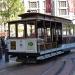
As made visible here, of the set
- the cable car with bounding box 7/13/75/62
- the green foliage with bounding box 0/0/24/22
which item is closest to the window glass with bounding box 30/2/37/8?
the green foliage with bounding box 0/0/24/22

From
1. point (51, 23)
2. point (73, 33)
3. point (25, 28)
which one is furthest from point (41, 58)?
point (73, 33)

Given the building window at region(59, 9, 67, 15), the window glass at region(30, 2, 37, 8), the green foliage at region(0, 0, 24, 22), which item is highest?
the window glass at region(30, 2, 37, 8)

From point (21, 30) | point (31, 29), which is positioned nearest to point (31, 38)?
point (31, 29)

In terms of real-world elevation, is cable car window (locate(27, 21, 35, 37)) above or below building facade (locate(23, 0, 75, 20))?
below

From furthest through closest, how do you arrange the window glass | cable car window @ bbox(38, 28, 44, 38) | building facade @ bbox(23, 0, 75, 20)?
the window glass → building facade @ bbox(23, 0, 75, 20) → cable car window @ bbox(38, 28, 44, 38)

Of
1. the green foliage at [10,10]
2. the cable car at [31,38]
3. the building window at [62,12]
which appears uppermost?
the building window at [62,12]

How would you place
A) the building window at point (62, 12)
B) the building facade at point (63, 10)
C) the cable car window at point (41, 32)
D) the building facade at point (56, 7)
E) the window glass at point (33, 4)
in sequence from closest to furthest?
the cable car window at point (41, 32)
the building facade at point (63, 10)
the building facade at point (56, 7)
the building window at point (62, 12)
the window glass at point (33, 4)

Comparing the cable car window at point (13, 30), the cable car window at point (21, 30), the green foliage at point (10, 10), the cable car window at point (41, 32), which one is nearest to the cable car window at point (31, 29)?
the cable car window at point (21, 30)

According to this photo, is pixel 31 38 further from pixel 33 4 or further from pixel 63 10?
pixel 33 4

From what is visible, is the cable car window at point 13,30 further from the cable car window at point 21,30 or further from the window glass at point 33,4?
the window glass at point 33,4

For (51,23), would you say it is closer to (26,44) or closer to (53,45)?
(53,45)

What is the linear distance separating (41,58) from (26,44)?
50.1 inches

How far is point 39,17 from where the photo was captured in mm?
19953

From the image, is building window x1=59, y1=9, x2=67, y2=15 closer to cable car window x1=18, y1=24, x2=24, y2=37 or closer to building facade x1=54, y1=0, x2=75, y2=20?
building facade x1=54, y1=0, x2=75, y2=20
